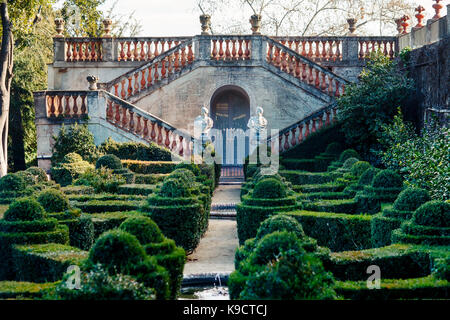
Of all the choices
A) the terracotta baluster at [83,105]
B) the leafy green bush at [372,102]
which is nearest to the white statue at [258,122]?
the leafy green bush at [372,102]

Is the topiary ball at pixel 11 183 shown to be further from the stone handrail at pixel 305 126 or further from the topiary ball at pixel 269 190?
the stone handrail at pixel 305 126

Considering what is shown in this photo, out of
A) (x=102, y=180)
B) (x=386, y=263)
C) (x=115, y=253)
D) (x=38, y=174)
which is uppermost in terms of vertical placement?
(x=38, y=174)

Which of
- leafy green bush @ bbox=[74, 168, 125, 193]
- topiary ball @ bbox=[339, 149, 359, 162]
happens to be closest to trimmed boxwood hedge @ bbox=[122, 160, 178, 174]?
leafy green bush @ bbox=[74, 168, 125, 193]

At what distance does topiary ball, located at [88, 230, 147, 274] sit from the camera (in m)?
6.52

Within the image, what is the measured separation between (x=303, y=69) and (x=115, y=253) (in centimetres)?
1815

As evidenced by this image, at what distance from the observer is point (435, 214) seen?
27.9ft

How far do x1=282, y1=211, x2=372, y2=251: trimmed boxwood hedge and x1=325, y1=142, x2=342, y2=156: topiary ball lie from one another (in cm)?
990

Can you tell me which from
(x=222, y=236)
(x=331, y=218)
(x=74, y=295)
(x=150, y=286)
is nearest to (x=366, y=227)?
(x=331, y=218)

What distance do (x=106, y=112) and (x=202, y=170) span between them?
16.1 ft

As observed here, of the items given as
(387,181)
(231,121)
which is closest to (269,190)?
(387,181)

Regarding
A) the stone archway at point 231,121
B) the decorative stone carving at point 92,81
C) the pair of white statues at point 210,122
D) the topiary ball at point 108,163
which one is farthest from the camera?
the stone archway at point 231,121

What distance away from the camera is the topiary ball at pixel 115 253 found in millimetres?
6516

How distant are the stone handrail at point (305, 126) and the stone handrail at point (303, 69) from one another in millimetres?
1389

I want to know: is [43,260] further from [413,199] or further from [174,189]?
[413,199]
